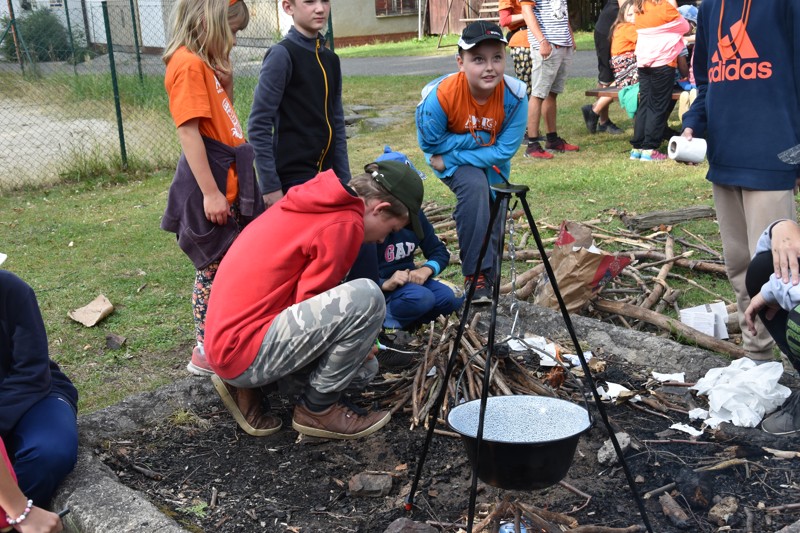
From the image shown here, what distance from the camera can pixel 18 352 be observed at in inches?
125

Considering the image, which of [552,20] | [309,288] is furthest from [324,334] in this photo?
[552,20]

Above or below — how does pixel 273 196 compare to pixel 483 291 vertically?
above

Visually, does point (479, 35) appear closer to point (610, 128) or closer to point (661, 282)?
point (661, 282)

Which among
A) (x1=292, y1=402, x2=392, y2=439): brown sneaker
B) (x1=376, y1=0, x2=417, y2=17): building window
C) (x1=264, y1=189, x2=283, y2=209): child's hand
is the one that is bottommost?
(x1=292, y1=402, x2=392, y2=439): brown sneaker

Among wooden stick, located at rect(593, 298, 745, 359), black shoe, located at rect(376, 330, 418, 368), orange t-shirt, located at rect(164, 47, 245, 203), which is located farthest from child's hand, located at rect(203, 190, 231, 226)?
wooden stick, located at rect(593, 298, 745, 359)

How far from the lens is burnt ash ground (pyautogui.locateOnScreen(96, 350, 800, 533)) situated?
3045 millimetres

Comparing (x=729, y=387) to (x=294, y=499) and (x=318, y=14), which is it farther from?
(x=318, y=14)

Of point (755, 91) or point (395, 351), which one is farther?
point (395, 351)

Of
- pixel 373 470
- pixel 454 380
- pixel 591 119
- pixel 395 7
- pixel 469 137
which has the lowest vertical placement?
pixel 373 470

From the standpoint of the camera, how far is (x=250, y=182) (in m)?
4.09

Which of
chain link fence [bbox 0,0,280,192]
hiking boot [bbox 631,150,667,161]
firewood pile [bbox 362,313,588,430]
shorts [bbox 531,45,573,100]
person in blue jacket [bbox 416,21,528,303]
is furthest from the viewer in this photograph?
chain link fence [bbox 0,0,280,192]

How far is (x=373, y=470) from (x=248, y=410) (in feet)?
2.17

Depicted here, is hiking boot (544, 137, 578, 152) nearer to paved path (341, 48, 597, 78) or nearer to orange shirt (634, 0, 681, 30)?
orange shirt (634, 0, 681, 30)

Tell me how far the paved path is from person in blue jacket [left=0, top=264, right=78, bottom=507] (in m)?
13.5
